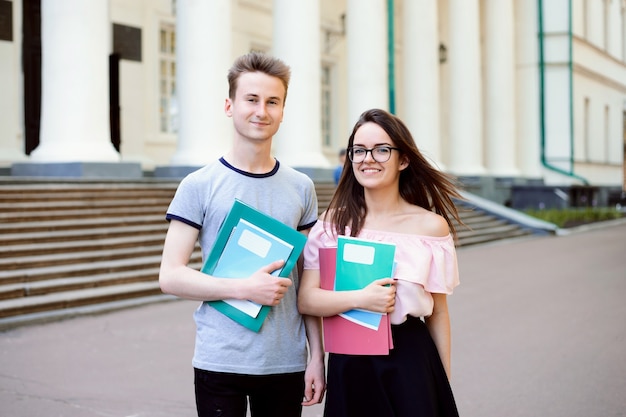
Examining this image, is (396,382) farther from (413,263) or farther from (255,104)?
(255,104)

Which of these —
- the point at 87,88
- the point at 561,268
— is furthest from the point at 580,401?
the point at 87,88

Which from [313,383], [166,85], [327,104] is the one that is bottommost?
[313,383]

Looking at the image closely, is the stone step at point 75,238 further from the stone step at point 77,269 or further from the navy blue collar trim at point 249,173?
the navy blue collar trim at point 249,173

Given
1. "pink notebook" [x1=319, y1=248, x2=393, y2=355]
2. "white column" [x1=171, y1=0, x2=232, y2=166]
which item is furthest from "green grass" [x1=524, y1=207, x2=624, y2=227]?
"pink notebook" [x1=319, y1=248, x2=393, y2=355]

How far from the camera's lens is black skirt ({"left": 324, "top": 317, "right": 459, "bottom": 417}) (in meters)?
2.45

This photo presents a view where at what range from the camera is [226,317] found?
2375 millimetres

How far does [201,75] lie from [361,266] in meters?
13.6

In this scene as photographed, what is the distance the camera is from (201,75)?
15.5 m

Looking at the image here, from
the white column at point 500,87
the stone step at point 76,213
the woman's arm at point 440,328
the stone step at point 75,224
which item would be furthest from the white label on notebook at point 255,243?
the white column at point 500,87

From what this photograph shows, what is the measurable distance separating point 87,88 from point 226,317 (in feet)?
→ 39.6

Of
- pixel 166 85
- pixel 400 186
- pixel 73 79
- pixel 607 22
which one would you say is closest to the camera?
pixel 400 186

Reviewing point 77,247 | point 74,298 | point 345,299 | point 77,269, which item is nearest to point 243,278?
point 345,299

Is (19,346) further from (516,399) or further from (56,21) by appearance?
(56,21)

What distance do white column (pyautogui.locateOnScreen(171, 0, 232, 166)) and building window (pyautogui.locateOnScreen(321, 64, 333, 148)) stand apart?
36.4ft
